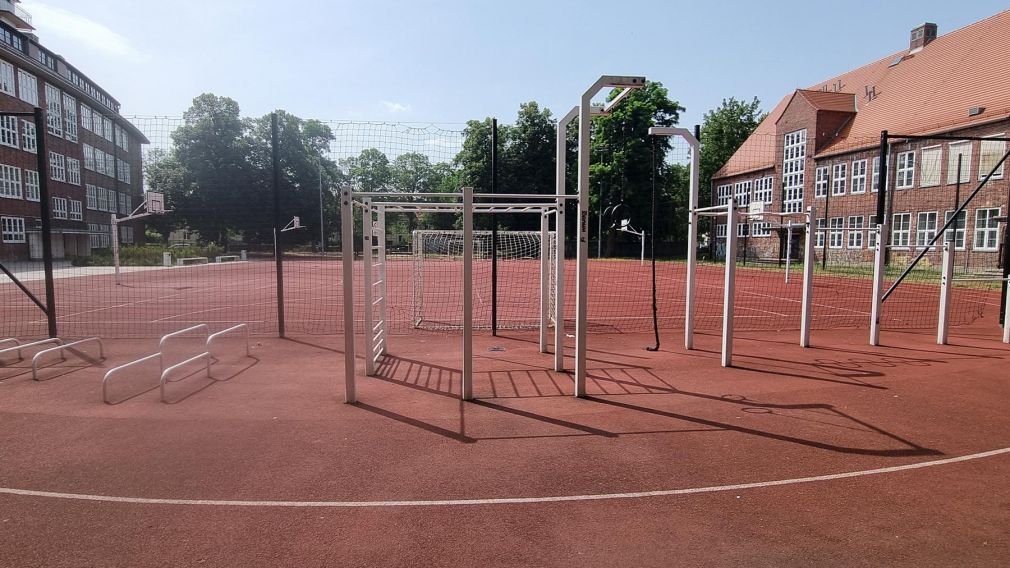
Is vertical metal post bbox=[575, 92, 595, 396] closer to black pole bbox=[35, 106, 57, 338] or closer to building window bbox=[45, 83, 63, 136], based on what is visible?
black pole bbox=[35, 106, 57, 338]

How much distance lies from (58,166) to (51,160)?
69 cm

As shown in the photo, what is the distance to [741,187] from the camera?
4488cm

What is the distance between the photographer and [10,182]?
32.2m

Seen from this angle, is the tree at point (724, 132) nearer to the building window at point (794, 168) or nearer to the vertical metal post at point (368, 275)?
the building window at point (794, 168)

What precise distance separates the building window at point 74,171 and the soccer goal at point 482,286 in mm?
30056

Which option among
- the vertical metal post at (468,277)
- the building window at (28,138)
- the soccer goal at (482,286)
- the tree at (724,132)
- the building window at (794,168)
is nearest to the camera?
the vertical metal post at (468,277)

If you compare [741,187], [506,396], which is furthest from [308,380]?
[741,187]

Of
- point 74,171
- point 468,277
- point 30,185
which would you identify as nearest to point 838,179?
point 468,277

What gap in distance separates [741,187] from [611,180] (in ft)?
36.0

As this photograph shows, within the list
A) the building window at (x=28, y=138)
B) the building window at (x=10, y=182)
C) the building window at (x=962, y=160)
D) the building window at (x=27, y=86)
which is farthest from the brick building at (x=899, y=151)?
the building window at (x=27, y=86)

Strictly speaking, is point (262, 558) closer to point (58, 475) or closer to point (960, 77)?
point (58, 475)

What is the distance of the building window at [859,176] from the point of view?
33906mm

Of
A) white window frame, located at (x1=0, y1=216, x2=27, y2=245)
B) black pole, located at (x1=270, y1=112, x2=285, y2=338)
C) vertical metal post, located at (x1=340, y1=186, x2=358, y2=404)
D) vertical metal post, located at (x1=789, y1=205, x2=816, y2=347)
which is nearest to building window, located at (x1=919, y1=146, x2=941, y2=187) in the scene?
vertical metal post, located at (x1=789, y1=205, x2=816, y2=347)

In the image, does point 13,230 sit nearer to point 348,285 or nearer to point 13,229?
point 13,229
